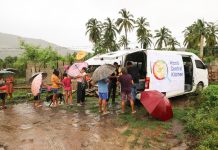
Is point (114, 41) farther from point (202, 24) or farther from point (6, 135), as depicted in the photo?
point (6, 135)

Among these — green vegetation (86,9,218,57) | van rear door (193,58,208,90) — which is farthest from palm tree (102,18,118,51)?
van rear door (193,58,208,90)

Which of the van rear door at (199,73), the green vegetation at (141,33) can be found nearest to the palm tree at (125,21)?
the green vegetation at (141,33)

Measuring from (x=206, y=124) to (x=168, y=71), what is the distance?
3.57m

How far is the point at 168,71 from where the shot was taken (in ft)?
34.6

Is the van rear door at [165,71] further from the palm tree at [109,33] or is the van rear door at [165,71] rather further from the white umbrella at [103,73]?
the palm tree at [109,33]

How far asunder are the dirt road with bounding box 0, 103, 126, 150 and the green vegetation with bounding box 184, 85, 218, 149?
1889mm

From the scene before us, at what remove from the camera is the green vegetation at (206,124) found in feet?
20.6

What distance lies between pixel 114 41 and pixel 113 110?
43150 mm

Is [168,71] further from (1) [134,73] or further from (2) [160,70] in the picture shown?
(1) [134,73]

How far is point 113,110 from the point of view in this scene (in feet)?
33.0

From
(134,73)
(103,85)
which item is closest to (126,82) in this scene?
(103,85)

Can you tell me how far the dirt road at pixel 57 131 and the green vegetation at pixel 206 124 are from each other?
1.89m

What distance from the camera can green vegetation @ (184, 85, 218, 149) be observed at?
20.6 feet

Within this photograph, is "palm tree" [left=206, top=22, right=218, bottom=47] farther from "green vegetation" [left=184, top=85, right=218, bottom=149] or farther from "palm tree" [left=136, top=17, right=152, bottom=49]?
"green vegetation" [left=184, top=85, right=218, bottom=149]
